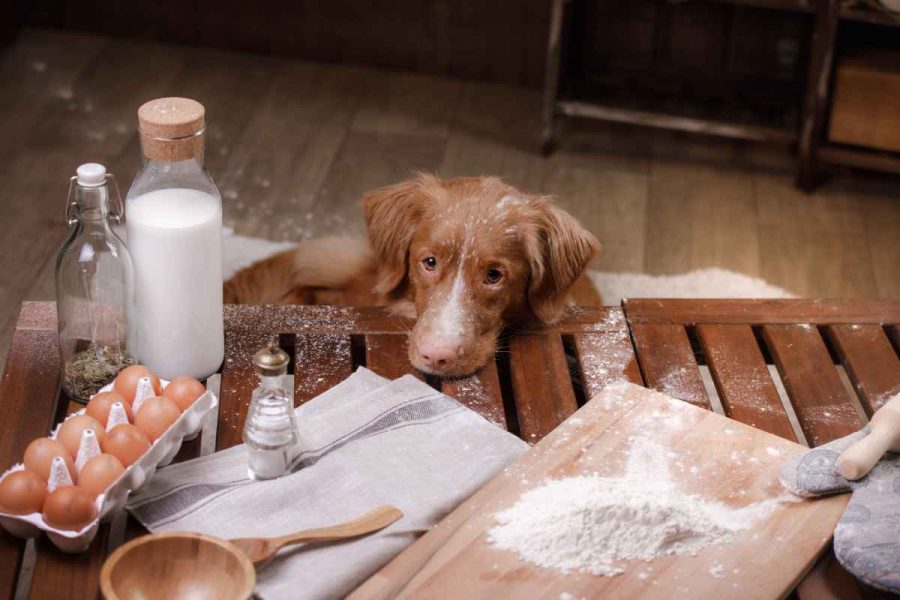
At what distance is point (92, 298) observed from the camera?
1658 millimetres

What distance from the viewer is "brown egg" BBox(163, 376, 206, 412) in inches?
58.9

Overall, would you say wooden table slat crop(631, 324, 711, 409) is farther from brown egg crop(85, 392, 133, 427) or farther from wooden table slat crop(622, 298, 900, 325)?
brown egg crop(85, 392, 133, 427)

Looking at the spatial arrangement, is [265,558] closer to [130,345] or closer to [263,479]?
[263,479]

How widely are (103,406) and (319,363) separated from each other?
1.27 feet

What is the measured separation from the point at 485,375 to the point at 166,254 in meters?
0.50

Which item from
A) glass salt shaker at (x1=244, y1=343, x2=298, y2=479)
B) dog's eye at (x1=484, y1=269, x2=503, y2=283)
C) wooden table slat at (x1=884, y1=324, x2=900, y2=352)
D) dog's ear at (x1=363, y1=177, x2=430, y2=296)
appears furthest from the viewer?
dog's ear at (x1=363, y1=177, x2=430, y2=296)

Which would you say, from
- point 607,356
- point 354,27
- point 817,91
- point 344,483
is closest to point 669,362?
point 607,356

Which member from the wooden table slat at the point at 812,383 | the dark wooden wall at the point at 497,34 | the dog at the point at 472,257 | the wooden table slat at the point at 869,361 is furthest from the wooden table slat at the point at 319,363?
the dark wooden wall at the point at 497,34

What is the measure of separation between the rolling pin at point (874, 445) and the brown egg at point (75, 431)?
2.91 feet

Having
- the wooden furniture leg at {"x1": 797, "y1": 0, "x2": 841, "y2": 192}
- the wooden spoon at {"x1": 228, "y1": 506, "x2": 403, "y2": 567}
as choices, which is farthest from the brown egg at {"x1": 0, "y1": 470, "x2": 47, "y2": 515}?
the wooden furniture leg at {"x1": 797, "y1": 0, "x2": 841, "y2": 192}

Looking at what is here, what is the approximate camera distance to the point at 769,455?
157 cm

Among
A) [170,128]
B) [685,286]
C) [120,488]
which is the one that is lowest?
[685,286]

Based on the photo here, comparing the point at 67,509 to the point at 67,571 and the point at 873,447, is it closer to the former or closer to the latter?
the point at 67,571

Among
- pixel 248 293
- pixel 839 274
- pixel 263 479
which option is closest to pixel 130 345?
pixel 263 479
